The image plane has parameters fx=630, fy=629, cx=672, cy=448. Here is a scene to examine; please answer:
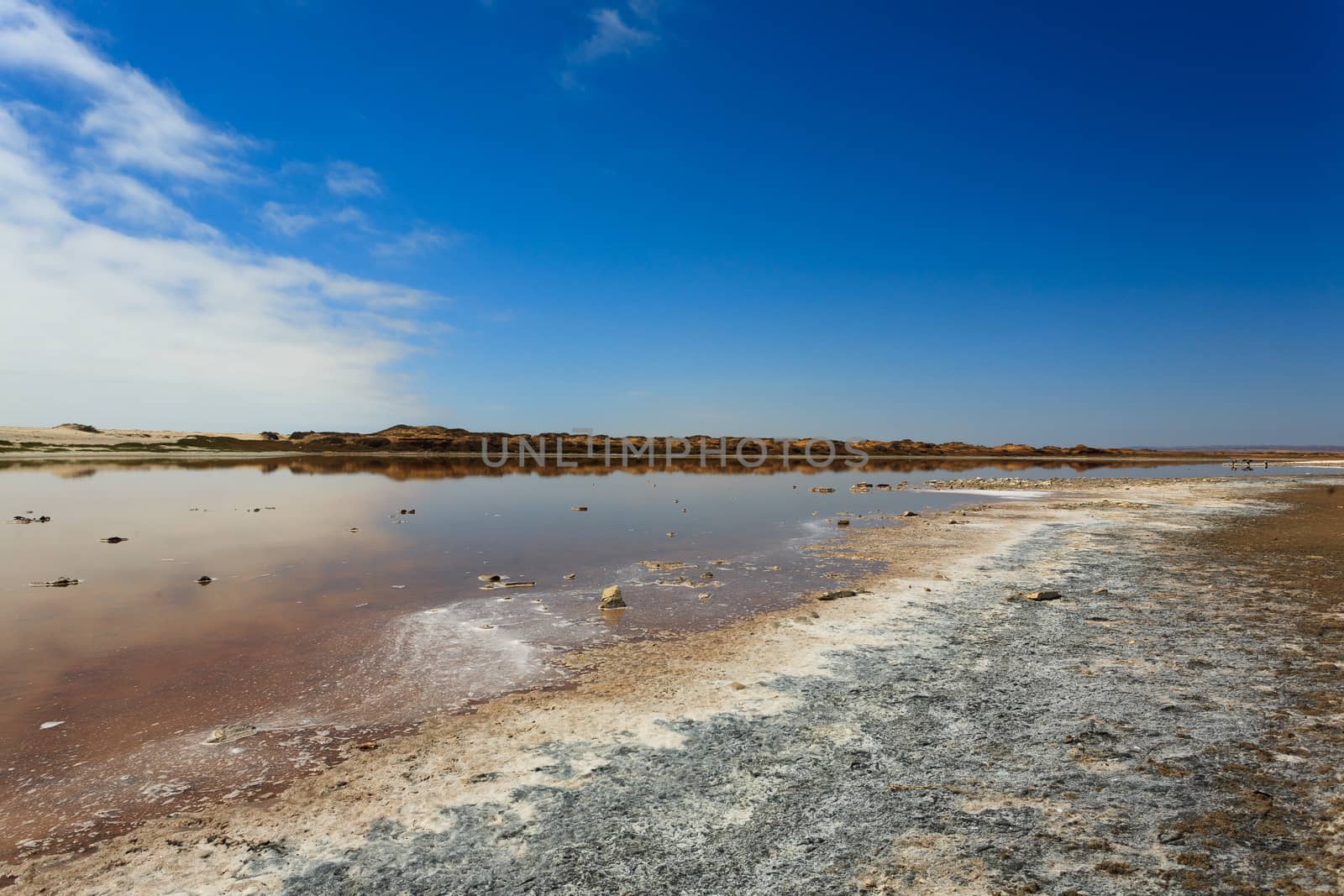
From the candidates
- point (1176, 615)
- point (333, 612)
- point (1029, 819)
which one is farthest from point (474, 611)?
point (1176, 615)

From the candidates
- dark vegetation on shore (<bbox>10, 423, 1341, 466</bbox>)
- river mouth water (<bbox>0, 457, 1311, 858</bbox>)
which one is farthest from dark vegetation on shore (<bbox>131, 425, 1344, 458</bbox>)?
river mouth water (<bbox>0, 457, 1311, 858</bbox>)

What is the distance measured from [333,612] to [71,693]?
359cm

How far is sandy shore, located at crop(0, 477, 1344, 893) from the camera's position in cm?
406

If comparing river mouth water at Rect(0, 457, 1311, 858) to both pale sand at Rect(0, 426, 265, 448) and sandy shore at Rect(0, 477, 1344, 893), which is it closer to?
sandy shore at Rect(0, 477, 1344, 893)

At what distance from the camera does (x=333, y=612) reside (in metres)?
10.4

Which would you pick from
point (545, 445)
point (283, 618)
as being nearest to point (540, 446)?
point (545, 445)

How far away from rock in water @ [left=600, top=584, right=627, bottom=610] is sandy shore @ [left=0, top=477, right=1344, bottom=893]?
6.51 feet

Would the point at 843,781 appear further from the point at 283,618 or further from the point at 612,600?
the point at 283,618

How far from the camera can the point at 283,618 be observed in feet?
32.9

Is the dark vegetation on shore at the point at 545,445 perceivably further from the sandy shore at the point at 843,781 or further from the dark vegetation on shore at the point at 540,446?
the sandy shore at the point at 843,781

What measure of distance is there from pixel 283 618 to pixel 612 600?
5.22m

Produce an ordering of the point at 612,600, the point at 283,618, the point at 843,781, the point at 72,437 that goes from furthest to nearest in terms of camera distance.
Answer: the point at 72,437
the point at 612,600
the point at 283,618
the point at 843,781

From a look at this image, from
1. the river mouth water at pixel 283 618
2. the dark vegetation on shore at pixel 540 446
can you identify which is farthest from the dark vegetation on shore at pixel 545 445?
the river mouth water at pixel 283 618

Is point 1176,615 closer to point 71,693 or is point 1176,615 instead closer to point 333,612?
point 333,612
